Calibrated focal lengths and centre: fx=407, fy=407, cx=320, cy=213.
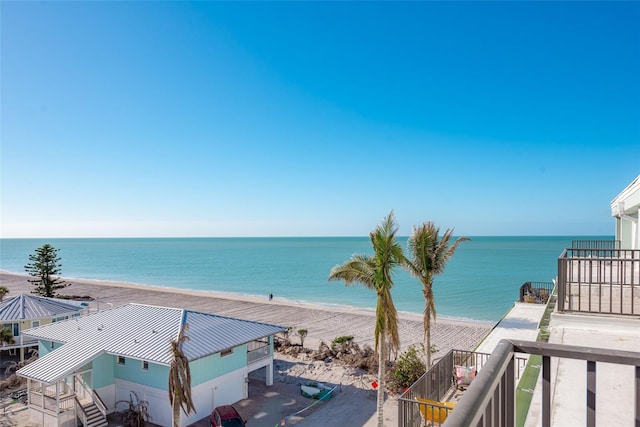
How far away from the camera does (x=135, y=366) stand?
16.4m

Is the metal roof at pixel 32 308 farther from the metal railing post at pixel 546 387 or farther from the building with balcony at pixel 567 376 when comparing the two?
the metal railing post at pixel 546 387

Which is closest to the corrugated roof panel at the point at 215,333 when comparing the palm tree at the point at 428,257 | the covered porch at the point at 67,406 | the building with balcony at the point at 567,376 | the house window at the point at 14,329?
the covered porch at the point at 67,406

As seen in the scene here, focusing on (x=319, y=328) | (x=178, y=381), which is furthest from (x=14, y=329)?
(x=319, y=328)

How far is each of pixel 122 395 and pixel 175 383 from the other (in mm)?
5775

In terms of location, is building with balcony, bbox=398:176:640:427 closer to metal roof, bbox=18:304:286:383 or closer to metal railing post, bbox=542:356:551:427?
metal railing post, bbox=542:356:551:427

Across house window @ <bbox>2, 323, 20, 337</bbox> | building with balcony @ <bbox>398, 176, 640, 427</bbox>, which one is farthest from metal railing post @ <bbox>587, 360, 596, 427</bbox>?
house window @ <bbox>2, 323, 20, 337</bbox>

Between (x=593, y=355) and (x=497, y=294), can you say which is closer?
(x=593, y=355)

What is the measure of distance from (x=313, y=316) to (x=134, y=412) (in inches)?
980

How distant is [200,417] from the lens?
15930 mm

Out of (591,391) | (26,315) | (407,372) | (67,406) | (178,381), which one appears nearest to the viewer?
(591,391)

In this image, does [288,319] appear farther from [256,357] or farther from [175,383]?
[175,383]

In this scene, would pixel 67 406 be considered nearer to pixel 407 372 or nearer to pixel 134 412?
pixel 134 412

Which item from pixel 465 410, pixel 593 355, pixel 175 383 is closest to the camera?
pixel 465 410

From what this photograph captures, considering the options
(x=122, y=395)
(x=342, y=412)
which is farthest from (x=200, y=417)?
(x=342, y=412)
